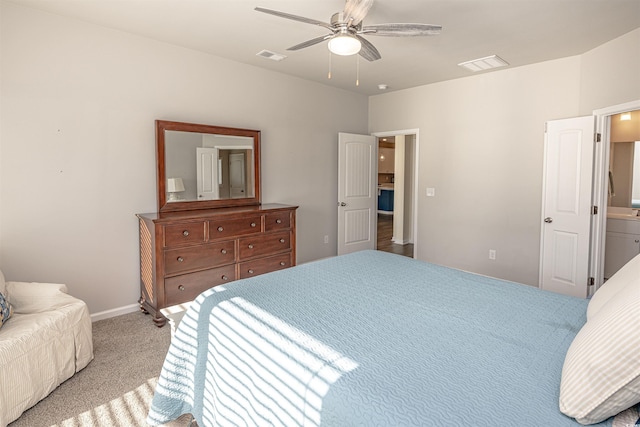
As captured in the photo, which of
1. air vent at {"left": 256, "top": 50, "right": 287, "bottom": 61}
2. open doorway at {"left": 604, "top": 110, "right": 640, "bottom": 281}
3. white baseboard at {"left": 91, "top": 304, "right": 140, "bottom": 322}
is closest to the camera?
white baseboard at {"left": 91, "top": 304, "right": 140, "bottom": 322}

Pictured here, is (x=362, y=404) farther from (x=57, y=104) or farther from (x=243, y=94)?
(x=243, y=94)

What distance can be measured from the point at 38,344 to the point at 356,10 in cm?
278

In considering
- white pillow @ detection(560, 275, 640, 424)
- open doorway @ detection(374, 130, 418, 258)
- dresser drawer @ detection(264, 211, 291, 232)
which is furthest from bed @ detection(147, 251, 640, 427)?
open doorway @ detection(374, 130, 418, 258)

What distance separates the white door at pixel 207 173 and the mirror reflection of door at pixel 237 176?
193 mm

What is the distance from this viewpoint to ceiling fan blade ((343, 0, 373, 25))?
2.13 m

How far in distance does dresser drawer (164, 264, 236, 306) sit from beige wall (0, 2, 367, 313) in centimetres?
60

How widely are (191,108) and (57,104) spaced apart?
3.85ft

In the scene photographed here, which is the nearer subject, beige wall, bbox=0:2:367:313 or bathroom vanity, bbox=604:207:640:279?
beige wall, bbox=0:2:367:313

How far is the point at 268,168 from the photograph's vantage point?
179 inches

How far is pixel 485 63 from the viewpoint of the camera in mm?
4074

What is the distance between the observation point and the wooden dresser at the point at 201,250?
10.3 ft

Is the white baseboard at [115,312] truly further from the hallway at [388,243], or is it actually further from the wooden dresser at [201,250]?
the hallway at [388,243]

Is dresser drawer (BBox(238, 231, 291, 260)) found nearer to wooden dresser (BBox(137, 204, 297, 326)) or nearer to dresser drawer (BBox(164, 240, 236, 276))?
wooden dresser (BBox(137, 204, 297, 326))

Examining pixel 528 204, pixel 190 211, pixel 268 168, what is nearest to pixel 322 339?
pixel 190 211
